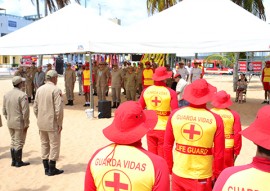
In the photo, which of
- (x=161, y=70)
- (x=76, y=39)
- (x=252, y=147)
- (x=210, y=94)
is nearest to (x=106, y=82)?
(x=76, y=39)

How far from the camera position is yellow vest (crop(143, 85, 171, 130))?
195 inches

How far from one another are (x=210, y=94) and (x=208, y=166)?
778 millimetres

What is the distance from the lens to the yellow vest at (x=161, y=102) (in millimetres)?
4945

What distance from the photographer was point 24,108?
6.12 metres

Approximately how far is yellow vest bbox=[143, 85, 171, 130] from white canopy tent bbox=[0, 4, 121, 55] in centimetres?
618

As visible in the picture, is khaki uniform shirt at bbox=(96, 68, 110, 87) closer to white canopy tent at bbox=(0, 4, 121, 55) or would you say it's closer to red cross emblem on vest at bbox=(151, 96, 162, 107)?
white canopy tent at bbox=(0, 4, 121, 55)

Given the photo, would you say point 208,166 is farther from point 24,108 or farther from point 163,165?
point 24,108

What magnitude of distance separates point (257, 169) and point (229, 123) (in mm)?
2573

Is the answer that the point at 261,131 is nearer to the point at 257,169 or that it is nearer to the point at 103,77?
the point at 257,169

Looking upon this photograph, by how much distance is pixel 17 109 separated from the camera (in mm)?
6152

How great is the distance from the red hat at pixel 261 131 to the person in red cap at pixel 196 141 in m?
1.35

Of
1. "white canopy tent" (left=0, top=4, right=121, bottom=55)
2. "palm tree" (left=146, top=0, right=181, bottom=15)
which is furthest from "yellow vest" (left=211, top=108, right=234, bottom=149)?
"palm tree" (left=146, top=0, right=181, bottom=15)

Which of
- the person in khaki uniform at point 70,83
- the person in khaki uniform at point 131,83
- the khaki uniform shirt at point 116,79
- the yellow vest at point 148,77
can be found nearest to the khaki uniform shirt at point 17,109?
the khaki uniform shirt at point 116,79

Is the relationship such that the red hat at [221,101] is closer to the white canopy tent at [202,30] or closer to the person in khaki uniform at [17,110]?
the person in khaki uniform at [17,110]
